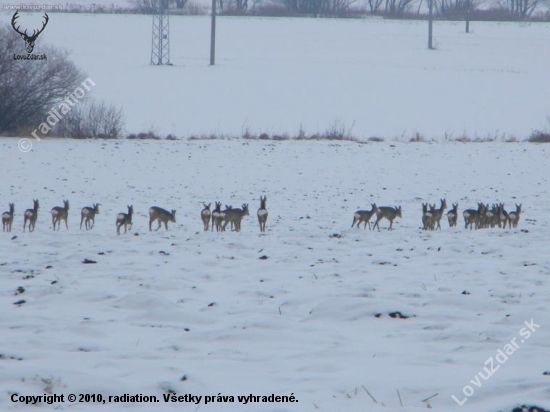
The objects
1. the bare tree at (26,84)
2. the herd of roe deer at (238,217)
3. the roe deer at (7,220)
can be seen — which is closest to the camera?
the roe deer at (7,220)

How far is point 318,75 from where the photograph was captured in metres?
61.5

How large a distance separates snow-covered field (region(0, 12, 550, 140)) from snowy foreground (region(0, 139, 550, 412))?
91.0 feet

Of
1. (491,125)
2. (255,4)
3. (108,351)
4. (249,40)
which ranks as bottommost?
(108,351)

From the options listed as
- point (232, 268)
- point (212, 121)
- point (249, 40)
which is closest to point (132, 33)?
point (249, 40)

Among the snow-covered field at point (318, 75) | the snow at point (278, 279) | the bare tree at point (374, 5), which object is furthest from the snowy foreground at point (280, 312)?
the bare tree at point (374, 5)

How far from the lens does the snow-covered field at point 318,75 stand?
46781 mm

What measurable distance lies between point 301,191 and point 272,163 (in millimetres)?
6202

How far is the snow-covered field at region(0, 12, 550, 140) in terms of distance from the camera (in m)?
46.8

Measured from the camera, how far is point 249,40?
74500mm

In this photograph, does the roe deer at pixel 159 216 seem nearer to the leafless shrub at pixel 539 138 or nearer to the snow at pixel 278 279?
the snow at pixel 278 279

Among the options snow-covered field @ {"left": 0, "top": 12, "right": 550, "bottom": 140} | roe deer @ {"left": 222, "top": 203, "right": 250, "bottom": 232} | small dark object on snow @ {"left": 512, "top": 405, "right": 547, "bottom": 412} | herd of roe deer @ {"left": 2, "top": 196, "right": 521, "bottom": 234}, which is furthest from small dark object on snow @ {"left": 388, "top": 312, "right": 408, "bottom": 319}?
snow-covered field @ {"left": 0, "top": 12, "right": 550, "bottom": 140}

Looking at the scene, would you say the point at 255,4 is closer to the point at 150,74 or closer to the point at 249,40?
the point at 249,40

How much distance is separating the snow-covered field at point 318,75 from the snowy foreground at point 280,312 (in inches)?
1092

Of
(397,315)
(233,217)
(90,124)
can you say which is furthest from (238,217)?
(90,124)
